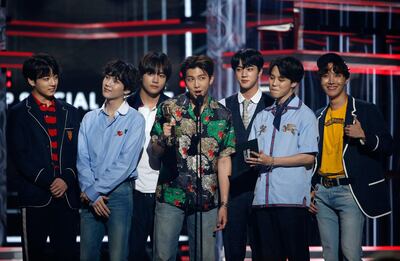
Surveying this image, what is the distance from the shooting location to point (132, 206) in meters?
4.93

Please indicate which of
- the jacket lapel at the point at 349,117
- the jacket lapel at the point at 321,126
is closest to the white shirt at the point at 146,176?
the jacket lapel at the point at 321,126

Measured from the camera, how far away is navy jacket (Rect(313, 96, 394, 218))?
4.93m

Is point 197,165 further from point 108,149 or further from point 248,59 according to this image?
point 248,59

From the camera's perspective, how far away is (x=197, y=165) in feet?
15.4

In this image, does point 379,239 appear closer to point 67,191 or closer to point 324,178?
point 324,178

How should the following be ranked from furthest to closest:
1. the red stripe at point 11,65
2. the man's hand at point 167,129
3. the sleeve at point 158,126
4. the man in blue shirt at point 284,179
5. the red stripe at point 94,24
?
the red stripe at point 94,24 → the red stripe at point 11,65 → the sleeve at point 158,126 → the man in blue shirt at point 284,179 → the man's hand at point 167,129

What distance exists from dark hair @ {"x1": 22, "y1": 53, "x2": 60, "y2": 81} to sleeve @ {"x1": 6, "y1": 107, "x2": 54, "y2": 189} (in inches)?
10.2

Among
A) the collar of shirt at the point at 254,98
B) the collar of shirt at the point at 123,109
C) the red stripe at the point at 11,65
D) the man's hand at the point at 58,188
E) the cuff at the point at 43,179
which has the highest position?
the red stripe at the point at 11,65

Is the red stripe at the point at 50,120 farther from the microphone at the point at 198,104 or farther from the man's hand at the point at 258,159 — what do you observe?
the man's hand at the point at 258,159

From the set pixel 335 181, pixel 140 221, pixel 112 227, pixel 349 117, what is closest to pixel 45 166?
pixel 112 227

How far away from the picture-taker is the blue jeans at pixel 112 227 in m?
4.79

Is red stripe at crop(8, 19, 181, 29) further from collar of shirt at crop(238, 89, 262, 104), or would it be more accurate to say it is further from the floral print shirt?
the floral print shirt

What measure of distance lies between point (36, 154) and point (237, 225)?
1291 millimetres

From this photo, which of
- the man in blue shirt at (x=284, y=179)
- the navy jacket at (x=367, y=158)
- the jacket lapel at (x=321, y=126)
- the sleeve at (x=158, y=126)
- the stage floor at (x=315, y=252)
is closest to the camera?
the man in blue shirt at (x=284, y=179)
